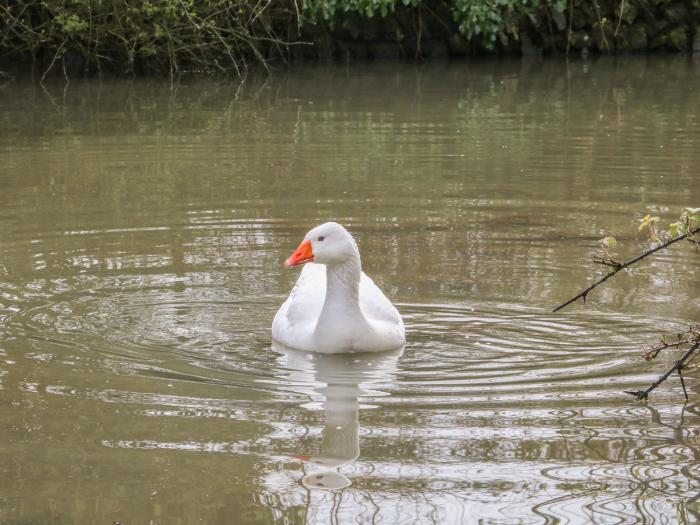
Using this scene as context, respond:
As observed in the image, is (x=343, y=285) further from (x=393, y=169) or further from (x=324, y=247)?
(x=393, y=169)

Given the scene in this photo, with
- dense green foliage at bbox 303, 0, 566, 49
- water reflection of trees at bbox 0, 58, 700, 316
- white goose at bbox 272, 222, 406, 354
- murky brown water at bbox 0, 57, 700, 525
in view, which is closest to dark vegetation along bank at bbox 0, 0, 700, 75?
dense green foliage at bbox 303, 0, 566, 49

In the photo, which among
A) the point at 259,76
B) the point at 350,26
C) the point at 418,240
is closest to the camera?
the point at 418,240

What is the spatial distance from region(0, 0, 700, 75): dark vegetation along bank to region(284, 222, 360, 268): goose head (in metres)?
14.4

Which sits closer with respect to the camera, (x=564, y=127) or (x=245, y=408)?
(x=245, y=408)

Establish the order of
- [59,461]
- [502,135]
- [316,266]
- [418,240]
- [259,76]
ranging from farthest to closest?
[259,76], [502,135], [418,240], [316,266], [59,461]

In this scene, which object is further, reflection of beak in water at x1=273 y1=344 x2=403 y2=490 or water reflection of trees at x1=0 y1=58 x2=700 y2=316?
water reflection of trees at x1=0 y1=58 x2=700 y2=316

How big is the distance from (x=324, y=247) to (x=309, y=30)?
19.1m

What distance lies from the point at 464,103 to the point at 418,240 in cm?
910

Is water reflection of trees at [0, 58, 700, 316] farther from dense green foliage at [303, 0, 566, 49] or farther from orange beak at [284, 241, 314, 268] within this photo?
dense green foliage at [303, 0, 566, 49]

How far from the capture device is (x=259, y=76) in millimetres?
23094

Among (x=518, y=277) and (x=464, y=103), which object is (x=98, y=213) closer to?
(x=518, y=277)

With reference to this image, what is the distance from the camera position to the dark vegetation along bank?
72.0ft

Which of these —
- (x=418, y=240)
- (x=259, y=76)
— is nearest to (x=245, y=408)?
(x=418, y=240)

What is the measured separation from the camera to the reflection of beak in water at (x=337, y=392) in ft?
17.0
